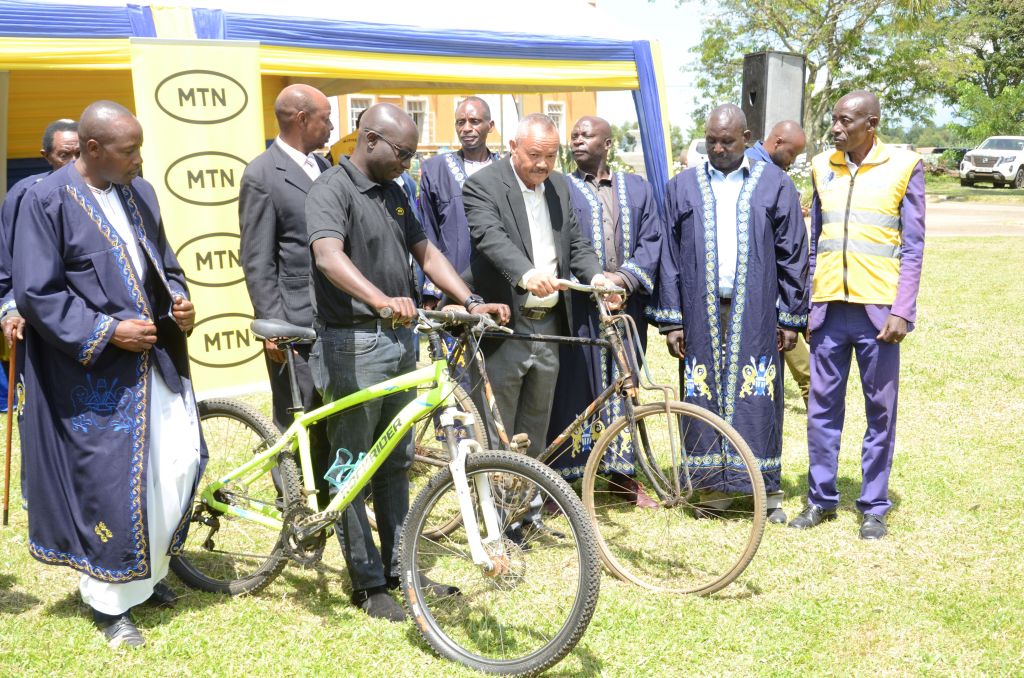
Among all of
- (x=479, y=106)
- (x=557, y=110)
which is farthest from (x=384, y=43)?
(x=557, y=110)

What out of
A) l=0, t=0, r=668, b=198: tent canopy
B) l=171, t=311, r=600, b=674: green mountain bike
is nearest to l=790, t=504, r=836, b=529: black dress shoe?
l=171, t=311, r=600, b=674: green mountain bike

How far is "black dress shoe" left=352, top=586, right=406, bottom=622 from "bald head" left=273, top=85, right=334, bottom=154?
1941 mm

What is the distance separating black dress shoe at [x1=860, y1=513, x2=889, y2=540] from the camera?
191 inches

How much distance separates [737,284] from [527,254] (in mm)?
1089

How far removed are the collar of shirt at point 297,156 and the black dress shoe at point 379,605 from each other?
6.06 feet

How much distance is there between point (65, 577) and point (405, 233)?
2.13 meters

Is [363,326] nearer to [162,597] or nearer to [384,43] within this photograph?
[162,597]

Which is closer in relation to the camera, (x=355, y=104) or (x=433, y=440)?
(x=433, y=440)

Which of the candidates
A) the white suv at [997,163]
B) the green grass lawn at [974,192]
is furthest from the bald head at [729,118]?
the white suv at [997,163]

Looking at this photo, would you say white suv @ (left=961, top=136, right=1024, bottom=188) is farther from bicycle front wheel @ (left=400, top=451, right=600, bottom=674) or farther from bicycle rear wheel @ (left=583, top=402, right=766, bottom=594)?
bicycle front wheel @ (left=400, top=451, right=600, bottom=674)

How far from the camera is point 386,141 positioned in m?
3.66

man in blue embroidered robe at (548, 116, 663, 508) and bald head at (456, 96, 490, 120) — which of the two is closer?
man in blue embroidered robe at (548, 116, 663, 508)

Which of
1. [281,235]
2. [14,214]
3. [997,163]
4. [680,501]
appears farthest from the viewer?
[997,163]

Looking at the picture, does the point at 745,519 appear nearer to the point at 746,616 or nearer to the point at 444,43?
the point at 746,616
